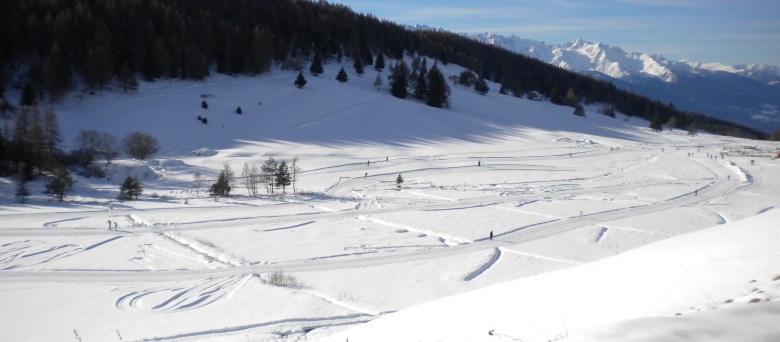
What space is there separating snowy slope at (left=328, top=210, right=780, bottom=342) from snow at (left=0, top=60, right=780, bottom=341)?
0.05 metres

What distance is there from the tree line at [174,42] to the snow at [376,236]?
4.05 metres

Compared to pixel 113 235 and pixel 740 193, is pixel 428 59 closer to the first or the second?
pixel 740 193

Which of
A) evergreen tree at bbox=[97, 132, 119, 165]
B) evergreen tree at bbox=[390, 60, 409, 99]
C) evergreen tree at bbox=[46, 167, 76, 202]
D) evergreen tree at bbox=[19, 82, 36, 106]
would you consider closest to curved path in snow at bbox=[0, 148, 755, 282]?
evergreen tree at bbox=[46, 167, 76, 202]

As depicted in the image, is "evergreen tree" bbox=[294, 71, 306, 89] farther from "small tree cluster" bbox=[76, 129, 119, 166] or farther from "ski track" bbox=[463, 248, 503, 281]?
"ski track" bbox=[463, 248, 503, 281]

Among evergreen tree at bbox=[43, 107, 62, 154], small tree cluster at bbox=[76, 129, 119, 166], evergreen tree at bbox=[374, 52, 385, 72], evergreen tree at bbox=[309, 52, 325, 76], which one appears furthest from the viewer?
evergreen tree at bbox=[374, 52, 385, 72]

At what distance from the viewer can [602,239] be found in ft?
74.9

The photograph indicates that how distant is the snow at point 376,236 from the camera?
7.07 m

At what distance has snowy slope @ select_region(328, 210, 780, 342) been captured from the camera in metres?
3.97

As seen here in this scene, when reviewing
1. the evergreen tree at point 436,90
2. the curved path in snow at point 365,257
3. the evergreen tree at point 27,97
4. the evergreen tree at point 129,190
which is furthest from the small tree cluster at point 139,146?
the evergreen tree at point 436,90

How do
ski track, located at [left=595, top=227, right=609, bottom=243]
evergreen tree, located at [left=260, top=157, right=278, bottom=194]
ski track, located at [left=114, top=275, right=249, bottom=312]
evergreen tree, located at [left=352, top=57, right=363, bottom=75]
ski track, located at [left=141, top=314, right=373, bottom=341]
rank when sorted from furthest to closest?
evergreen tree, located at [left=352, top=57, right=363, bottom=75]
evergreen tree, located at [left=260, top=157, right=278, bottom=194]
ski track, located at [left=595, top=227, right=609, bottom=243]
ski track, located at [left=114, top=275, right=249, bottom=312]
ski track, located at [left=141, top=314, right=373, bottom=341]

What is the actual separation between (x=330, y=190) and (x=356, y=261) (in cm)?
1579

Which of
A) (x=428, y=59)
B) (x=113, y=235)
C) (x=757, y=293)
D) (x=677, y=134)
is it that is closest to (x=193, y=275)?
(x=113, y=235)

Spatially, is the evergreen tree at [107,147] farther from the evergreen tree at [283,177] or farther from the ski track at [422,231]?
the ski track at [422,231]

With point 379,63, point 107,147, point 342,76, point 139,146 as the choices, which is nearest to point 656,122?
point 379,63
